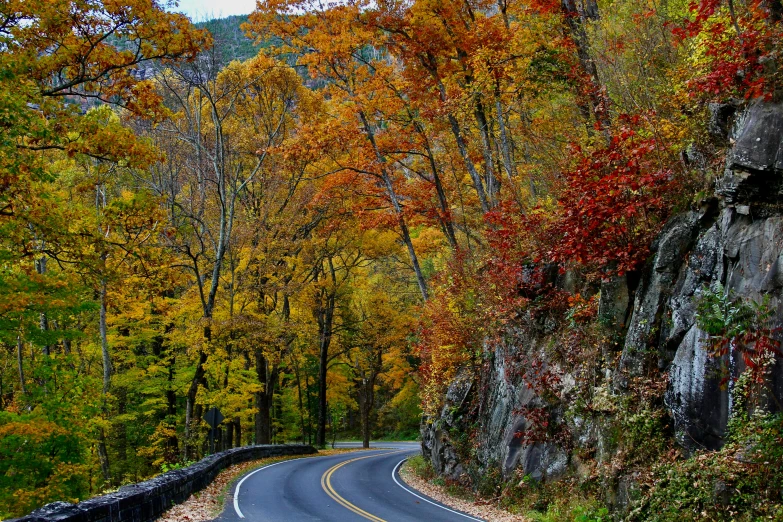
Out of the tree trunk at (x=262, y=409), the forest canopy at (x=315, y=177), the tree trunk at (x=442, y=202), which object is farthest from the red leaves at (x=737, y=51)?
the tree trunk at (x=262, y=409)

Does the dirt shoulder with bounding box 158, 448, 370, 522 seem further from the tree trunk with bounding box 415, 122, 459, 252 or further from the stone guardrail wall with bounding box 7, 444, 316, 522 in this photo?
the tree trunk with bounding box 415, 122, 459, 252

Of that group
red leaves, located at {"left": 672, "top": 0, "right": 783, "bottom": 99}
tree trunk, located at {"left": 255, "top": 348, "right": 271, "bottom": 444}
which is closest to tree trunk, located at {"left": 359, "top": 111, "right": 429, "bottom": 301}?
tree trunk, located at {"left": 255, "top": 348, "right": 271, "bottom": 444}

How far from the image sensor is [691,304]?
8.29 m

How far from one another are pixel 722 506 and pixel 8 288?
11693 millimetres

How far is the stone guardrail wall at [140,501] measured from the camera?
6.50m

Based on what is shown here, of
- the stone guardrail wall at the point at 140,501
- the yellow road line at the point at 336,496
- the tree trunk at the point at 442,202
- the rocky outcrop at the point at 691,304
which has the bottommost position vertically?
the yellow road line at the point at 336,496

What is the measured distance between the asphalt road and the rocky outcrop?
9.10ft

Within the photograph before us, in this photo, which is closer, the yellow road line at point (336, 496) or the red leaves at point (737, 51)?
the red leaves at point (737, 51)

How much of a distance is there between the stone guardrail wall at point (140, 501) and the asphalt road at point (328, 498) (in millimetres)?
921

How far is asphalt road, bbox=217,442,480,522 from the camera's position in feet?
37.9

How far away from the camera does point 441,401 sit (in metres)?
18.6

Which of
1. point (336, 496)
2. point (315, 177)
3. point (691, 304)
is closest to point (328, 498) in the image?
point (336, 496)

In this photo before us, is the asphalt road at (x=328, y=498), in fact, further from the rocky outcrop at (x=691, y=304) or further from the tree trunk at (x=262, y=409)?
the tree trunk at (x=262, y=409)

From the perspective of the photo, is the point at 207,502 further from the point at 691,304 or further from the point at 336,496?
the point at 691,304
